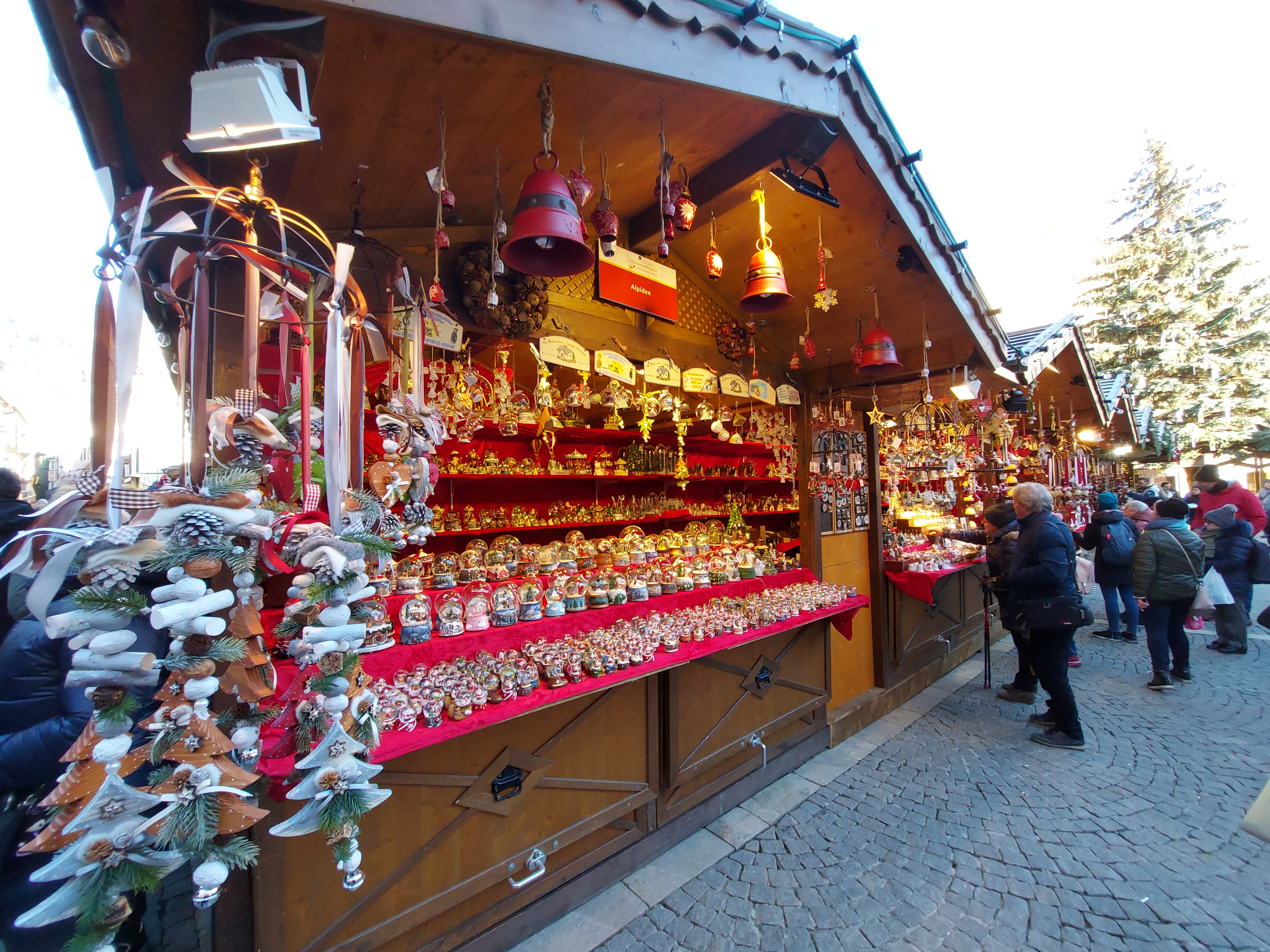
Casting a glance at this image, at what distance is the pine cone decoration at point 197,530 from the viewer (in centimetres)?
106

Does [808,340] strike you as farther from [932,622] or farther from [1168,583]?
[1168,583]

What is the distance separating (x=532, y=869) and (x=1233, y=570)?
807 centimetres

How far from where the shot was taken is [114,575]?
3.28ft

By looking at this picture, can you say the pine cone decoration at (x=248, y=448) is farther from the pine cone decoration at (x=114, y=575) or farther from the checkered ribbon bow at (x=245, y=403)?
the pine cone decoration at (x=114, y=575)

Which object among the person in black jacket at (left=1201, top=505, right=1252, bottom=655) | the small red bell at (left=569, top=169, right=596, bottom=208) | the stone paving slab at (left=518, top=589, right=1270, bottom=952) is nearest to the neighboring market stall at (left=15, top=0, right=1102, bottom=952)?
the small red bell at (left=569, top=169, right=596, bottom=208)

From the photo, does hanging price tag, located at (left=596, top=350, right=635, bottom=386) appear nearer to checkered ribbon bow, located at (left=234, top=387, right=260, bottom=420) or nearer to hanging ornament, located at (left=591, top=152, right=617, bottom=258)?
hanging ornament, located at (left=591, top=152, right=617, bottom=258)

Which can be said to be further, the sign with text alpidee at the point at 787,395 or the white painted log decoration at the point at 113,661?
the sign with text alpidee at the point at 787,395

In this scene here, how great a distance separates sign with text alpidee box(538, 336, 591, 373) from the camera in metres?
2.82

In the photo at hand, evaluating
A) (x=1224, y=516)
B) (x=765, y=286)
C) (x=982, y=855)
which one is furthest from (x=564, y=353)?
(x=1224, y=516)

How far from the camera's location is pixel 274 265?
1.46 m

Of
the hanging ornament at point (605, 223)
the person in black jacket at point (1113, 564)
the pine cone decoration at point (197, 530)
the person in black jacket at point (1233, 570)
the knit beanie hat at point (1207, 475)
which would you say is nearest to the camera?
the pine cone decoration at point (197, 530)

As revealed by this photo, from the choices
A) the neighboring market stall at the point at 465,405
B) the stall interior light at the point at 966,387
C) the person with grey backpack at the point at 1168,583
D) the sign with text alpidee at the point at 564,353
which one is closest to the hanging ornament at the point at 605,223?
the neighboring market stall at the point at 465,405

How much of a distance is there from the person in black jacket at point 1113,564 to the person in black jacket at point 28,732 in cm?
827

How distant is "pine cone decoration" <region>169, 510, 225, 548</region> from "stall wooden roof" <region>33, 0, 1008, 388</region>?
4.35 ft
